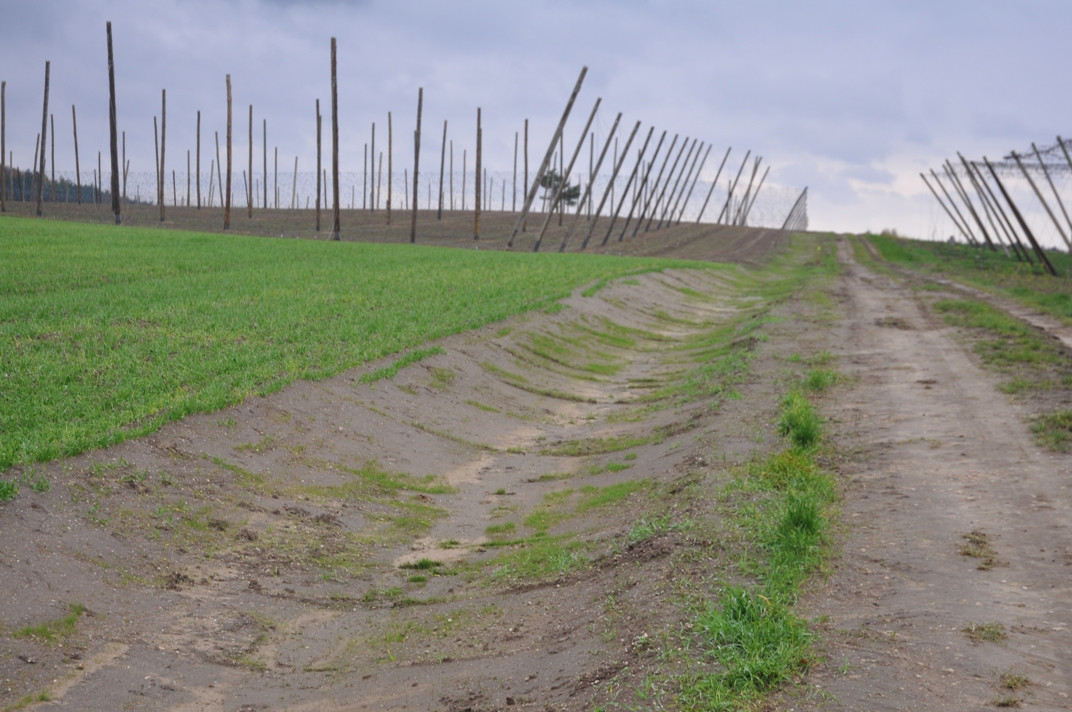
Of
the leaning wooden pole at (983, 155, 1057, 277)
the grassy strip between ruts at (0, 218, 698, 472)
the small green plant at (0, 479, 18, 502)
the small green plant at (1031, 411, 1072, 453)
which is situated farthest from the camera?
the leaning wooden pole at (983, 155, 1057, 277)

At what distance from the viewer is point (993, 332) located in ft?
A: 67.8

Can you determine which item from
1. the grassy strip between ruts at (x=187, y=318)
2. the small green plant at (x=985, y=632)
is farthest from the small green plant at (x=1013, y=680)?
the grassy strip between ruts at (x=187, y=318)

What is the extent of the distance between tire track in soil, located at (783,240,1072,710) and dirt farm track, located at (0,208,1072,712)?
27 millimetres

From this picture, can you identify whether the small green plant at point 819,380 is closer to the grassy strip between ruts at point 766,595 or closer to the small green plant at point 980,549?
the grassy strip between ruts at point 766,595

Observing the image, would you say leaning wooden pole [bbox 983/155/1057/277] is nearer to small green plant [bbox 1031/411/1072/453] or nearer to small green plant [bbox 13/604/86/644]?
small green plant [bbox 1031/411/1072/453]

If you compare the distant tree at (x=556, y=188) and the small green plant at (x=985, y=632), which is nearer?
the small green plant at (x=985, y=632)

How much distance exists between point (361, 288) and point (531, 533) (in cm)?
1378

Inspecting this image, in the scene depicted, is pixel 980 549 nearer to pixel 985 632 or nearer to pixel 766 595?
pixel 985 632

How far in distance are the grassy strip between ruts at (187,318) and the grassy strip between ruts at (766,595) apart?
533 centimetres

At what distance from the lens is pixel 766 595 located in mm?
6438

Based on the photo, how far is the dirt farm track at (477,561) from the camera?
5.85 m

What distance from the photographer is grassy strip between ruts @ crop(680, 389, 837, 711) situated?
5.29 m

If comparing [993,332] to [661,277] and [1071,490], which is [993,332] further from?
[661,277]

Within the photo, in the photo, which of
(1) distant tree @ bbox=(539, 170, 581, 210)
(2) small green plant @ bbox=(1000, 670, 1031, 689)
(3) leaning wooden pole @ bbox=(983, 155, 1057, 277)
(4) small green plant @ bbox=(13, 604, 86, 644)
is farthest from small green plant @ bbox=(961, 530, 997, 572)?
(1) distant tree @ bbox=(539, 170, 581, 210)
